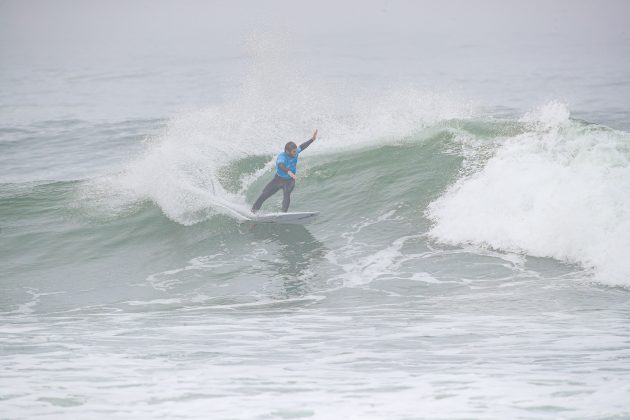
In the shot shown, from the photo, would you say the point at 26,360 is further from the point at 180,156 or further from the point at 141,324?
the point at 180,156

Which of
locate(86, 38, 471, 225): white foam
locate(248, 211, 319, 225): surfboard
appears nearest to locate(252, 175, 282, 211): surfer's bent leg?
locate(248, 211, 319, 225): surfboard

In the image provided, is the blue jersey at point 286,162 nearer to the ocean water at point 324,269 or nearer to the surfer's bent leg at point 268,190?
the surfer's bent leg at point 268,190

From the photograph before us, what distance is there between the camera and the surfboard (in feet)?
47.2

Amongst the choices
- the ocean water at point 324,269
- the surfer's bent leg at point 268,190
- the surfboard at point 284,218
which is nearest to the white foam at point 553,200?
the ocean water at point 324,269

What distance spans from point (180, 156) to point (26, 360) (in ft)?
31.6

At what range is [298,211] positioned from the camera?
611 inches

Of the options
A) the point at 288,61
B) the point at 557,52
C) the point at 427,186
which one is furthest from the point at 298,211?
the point at 557,52

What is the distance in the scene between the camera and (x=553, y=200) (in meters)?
12.9

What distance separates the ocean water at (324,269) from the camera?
6.66 metres

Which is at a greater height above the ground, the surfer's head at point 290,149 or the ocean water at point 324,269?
the surfer's head at point 290,149

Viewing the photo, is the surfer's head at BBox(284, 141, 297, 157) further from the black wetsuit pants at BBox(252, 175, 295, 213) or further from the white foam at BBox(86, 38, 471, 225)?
the white foam at BBox(86, 38, 471, 225)

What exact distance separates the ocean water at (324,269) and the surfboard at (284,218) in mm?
138

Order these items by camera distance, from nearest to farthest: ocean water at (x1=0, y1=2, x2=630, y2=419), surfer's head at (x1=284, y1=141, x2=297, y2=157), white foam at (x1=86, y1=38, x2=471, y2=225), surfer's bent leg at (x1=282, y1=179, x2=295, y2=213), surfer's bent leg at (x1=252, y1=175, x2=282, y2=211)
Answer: ocean water at (x1=0, y1=2, x2=630, y2=419), surfer's head at (x1=284, y1=141, x2=297, y2=157), surfer's bent leg at (x1=282, y1=179, x2=295, y2=213), surfer's bent leg at (x1=252, y1=175, x2=282, y2=211), white foam at (x1=86, y1=38, x2=471, y2=225)

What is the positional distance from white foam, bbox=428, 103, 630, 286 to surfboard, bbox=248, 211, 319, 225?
2374 millimetres
